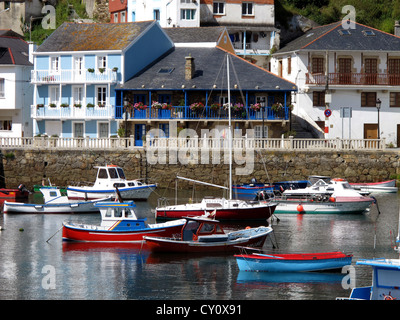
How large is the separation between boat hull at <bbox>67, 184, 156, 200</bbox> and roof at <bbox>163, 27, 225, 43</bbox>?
20221 mm

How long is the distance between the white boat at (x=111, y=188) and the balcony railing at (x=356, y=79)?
68.3 ft

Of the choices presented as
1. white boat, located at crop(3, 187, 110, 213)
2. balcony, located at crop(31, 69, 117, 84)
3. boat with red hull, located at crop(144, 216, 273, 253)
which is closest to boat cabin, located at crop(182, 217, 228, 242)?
boat with red hull, located at crop(144, 216, 273, 253)

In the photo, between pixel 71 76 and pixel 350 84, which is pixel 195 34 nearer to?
pixel 71 76

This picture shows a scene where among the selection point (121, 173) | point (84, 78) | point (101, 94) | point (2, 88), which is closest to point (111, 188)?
point (121, 173)

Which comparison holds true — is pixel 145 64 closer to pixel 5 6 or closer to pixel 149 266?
pixel 5 6

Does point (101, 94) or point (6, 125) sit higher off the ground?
point (101, 94)

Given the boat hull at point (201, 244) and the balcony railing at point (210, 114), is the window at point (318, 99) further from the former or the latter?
the boat hull at point (201, 244)

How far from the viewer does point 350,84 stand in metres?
69.8

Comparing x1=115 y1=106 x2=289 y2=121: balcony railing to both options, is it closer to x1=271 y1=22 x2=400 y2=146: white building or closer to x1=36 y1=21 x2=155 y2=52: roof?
x1=271 y1=22 x2=400 y2=146: white building

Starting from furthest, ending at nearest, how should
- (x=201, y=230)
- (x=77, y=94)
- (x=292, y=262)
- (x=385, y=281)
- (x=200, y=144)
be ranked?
(x=77, y=94) → (x=200, y=144) → (x=201, y=230) → (x=292, y=262) → (x=385, y=281)

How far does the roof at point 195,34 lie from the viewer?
70.9 m

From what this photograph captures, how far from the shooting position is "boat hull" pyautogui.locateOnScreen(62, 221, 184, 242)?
38906 millimetres

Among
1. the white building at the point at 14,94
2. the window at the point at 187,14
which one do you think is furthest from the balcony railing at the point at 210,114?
the window at the point at 187,14

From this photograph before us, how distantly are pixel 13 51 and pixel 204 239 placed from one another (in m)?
41.3
